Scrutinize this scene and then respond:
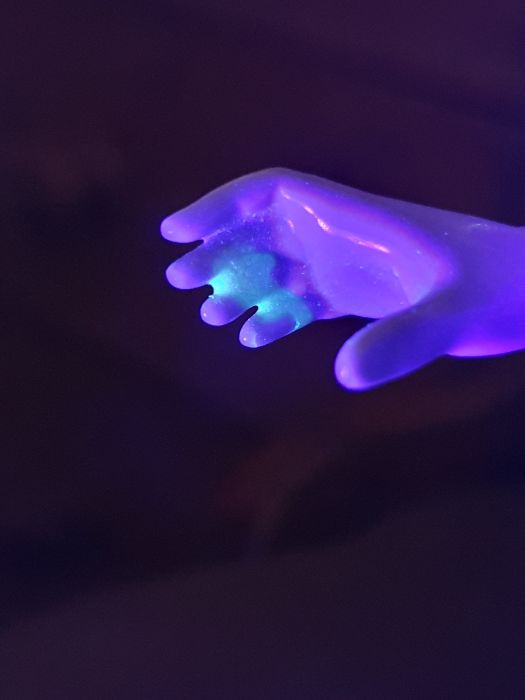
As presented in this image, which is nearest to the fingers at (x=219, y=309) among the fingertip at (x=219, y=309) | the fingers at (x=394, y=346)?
the fingertip at (x=219, y=309)

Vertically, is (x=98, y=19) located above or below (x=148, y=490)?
above

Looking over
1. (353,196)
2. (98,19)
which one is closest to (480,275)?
(353,196)

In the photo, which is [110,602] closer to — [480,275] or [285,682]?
[285,682]

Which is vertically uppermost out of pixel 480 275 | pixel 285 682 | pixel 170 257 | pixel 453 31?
pixel 453 31

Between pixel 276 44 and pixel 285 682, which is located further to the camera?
pixel 276 44

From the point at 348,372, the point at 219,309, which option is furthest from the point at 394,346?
the point at 219,309

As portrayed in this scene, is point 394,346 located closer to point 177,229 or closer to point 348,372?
point 348,372

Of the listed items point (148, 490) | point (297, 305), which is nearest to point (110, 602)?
point (148, 490)
